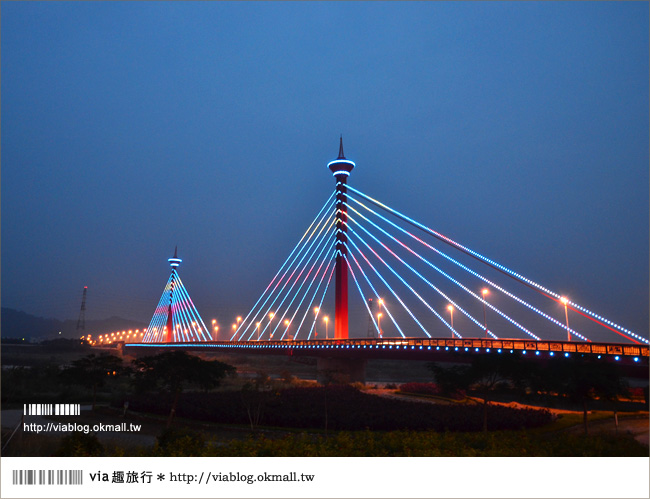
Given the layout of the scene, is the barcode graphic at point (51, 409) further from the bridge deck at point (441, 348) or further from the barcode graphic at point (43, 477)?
the bridge deck at point (441, 348)

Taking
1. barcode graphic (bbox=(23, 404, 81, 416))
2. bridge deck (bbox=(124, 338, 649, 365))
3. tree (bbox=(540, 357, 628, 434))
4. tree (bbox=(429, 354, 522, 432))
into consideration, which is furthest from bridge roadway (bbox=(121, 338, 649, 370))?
barcode graphic (bbox=(23, 404, 81, 416))

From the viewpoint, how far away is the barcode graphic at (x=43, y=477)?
638cm

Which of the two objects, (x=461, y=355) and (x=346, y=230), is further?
(x=346, y=230)

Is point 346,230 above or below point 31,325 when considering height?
above

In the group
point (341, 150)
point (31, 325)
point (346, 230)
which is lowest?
point (31, 325)

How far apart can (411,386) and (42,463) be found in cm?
3761

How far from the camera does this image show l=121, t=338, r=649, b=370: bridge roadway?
23766 millimetres

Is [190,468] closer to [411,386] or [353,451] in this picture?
[353,451]

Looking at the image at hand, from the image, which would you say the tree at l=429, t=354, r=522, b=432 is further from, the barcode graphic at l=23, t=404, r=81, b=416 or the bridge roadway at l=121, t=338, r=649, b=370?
the barcode graphic at l=23, t=404, r=81, b=416

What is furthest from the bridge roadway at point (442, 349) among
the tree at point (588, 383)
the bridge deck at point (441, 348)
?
the tree at point (588, 383)

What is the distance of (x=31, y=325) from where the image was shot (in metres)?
178

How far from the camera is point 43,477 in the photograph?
6.41 m

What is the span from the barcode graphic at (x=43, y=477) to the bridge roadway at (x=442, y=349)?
2392cm

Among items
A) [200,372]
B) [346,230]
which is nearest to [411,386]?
[346,230]
